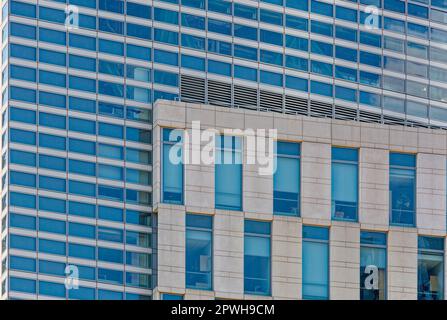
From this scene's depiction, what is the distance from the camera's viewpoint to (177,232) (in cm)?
10494

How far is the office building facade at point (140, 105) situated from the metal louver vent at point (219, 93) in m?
0.08

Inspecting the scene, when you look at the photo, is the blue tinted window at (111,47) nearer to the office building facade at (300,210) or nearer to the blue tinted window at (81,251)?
the office building facade at (300,210)

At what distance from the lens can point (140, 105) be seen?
10850 centimetres

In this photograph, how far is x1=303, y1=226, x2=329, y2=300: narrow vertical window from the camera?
354 feet

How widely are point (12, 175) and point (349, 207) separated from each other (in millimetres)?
19178

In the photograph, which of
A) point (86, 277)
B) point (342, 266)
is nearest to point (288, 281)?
point (342, 266)

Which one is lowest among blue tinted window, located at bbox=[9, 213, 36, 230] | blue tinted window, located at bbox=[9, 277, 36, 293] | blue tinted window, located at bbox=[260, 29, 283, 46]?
blue tinted window, located at bbox=[9, 277, 36, 293]

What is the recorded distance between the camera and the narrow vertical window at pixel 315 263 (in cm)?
10781

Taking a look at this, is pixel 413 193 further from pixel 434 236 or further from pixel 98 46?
pixel 98 46

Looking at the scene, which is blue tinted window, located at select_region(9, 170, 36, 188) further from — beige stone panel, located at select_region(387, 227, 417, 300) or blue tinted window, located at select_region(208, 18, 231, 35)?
beige stone panel, located at select_region(387, 227, 417, 300)

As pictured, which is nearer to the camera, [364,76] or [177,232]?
[177,232]

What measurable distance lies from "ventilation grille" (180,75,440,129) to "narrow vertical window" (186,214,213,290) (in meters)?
7.66

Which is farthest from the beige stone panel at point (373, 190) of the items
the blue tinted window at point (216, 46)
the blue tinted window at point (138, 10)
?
the blue tinted window at point (138, 10)

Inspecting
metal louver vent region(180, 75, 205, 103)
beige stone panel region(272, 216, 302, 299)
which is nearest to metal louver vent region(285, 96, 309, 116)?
metal louver vent region(180, 75, 205, 103)
